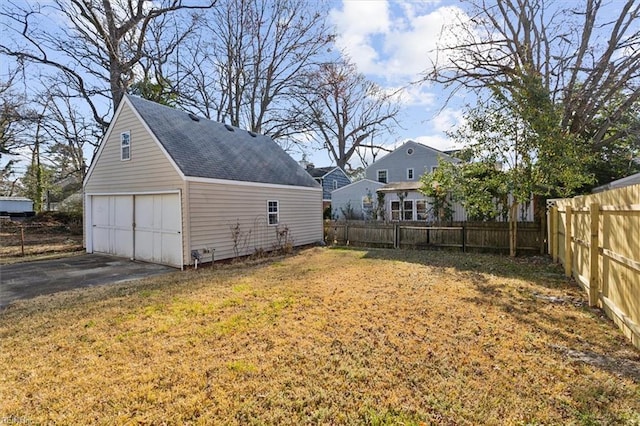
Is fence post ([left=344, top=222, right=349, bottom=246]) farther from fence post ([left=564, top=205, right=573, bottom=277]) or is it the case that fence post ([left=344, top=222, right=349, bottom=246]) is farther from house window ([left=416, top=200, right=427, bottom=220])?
fence post ([left=564, top=205, right=573, bottom=277])

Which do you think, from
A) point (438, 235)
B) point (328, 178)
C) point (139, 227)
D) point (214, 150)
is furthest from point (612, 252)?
point (328, 178)

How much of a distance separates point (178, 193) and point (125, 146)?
354 centimetres

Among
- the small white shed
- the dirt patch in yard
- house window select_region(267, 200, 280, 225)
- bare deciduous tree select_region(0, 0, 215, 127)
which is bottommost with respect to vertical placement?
the dirt patch in yard

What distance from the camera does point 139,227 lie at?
10.8 meters

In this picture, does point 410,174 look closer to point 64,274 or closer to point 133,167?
Answer: point 133,167

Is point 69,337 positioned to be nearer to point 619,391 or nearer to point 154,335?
point 154,335

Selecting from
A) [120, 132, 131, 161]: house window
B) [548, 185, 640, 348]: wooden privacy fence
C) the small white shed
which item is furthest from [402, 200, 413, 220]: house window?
the small white shed

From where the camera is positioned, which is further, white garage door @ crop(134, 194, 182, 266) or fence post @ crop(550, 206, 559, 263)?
white garage door @ crop(134, 194, 182, 266)

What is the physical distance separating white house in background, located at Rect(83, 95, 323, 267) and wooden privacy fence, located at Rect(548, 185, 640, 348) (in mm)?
9418

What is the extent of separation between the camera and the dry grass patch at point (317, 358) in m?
2.76

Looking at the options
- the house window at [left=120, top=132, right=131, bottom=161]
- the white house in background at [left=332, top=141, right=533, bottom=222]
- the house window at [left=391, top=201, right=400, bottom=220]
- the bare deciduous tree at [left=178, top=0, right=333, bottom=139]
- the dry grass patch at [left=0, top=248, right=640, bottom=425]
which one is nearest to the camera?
the dry grass patch at [left=0, top=248, right=640, bottom=425]

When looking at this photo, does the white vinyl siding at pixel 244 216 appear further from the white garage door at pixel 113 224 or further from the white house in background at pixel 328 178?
the white house in background at pixel 328 178

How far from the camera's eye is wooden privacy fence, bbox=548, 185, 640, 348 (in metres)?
3.75

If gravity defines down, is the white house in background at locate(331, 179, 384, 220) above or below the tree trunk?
above
